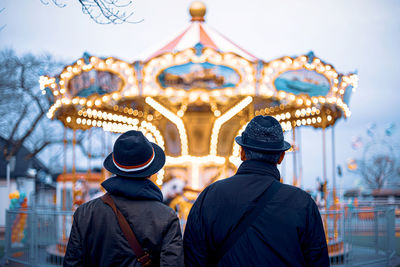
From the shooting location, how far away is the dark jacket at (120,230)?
234 centimetres

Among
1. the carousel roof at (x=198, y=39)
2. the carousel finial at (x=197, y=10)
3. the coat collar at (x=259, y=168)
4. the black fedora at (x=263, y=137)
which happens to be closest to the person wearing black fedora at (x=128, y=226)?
the coat collar at (x=259, y=168)

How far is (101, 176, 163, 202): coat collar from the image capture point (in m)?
2.45

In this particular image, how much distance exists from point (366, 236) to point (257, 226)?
694 cm

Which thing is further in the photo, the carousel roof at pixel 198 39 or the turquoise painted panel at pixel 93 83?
the carousel roof at pixel 198 39

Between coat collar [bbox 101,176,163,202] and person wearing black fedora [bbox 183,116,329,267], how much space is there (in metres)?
0.27

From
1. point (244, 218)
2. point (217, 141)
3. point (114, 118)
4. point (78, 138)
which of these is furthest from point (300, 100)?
point (78, 138)

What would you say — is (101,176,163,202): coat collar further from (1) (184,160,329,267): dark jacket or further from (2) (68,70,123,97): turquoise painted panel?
(2) (68,70,123,97): turquoise painted panel

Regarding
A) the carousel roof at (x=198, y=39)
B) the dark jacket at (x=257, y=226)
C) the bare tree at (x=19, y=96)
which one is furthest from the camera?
the bare tree at (x=19, y=96)

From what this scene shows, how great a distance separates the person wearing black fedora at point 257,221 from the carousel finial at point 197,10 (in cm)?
859

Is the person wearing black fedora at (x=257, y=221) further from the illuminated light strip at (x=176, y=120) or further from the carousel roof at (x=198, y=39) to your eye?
the illuminated light strip at (x=176, y=120)

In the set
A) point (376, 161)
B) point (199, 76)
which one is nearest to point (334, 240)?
point (199, 76)

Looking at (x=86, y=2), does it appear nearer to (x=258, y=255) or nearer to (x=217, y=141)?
(x=258, y=255)

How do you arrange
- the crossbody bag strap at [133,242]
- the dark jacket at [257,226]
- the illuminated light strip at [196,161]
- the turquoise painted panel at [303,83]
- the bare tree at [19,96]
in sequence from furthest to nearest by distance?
the bare tree at [19,96]
the illuminated light strip at [196,161]
the turquoise painted panel at [303,83]
the crossbody bag strap at [133,242]
the dark jacket at [257,226]

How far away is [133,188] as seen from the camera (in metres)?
2.47
